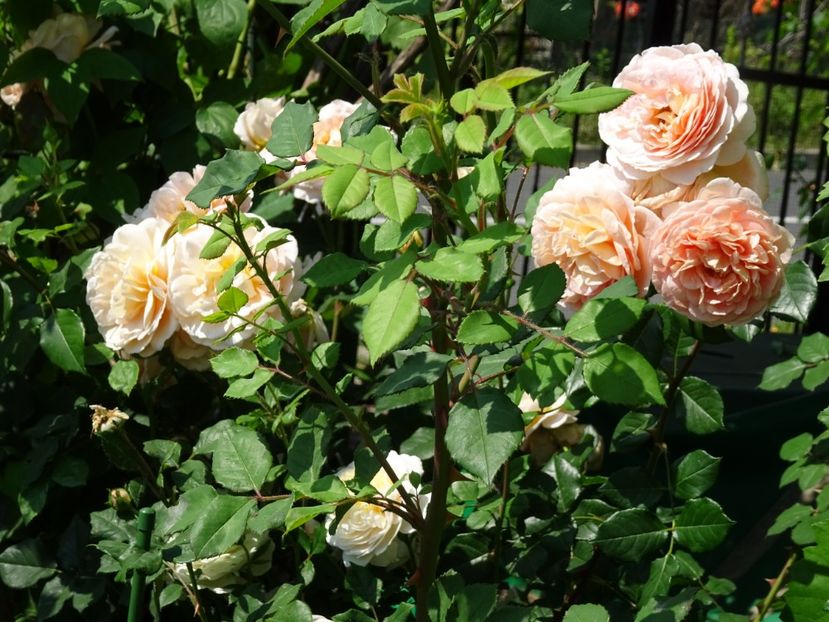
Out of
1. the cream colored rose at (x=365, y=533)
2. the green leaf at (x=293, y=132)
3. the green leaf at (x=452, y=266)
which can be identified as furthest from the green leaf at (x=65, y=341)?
the green leaf at (x=452, y=266)

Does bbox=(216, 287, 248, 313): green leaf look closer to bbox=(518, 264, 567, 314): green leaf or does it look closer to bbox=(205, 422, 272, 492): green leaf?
bbox=(205, 422, 272, 492): green leaf

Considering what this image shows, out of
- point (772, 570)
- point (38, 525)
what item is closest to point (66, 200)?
point (38, 525)

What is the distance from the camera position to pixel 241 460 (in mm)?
1150

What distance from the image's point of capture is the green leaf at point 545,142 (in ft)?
2.54

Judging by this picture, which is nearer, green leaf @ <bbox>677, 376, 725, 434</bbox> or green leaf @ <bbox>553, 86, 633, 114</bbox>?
green leaf @ <bbox>553, 86, 633, 114</bbox>

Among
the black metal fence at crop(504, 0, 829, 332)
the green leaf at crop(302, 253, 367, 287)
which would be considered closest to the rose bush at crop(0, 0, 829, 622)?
the green leaf at crop(302, 253, 367, 287)

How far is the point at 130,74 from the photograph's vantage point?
5.29 ft

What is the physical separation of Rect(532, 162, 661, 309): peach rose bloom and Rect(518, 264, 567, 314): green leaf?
44 mm

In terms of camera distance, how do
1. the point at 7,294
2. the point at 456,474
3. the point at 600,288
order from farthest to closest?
the point at 7,294 → the point at 456,474 → the point at 600,288

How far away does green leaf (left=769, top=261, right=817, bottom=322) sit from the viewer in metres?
1.14

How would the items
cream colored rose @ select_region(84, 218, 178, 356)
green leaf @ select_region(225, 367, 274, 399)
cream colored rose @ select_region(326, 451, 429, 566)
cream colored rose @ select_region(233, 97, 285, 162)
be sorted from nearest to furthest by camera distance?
green leaf @ select_region(225, 367, 274, 399)
cream colored rose @ select_region(326, 451, 429, 566)
cream colored rose @ select_region(84, 218, 178, 356)
cream colored rose @ select_region(233, 97, 285, 162)

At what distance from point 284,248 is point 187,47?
2.26 feet

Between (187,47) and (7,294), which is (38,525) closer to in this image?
(7,294)

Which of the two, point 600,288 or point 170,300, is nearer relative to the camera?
point 600,288
